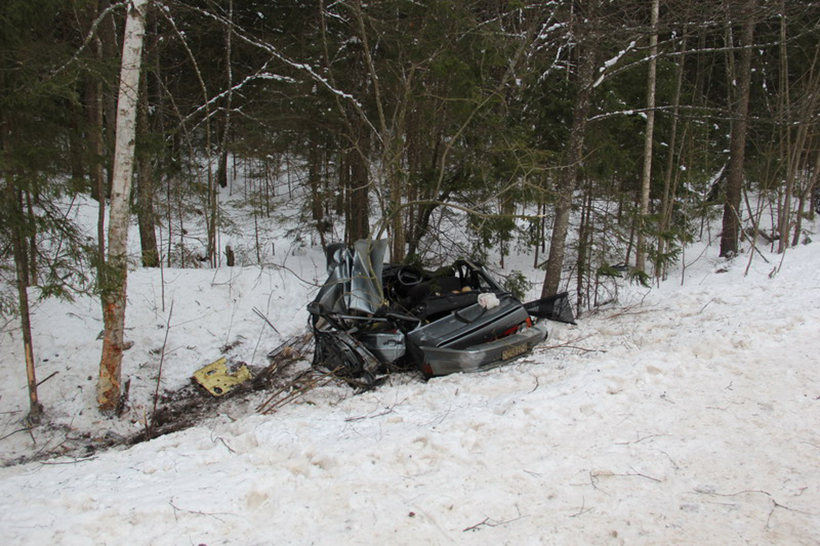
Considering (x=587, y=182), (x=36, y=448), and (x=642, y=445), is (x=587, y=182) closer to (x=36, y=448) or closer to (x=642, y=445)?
(x=642, y=445)

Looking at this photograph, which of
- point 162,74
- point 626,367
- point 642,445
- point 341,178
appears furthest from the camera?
point 162,74

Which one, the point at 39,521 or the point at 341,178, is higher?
the point at 341,178

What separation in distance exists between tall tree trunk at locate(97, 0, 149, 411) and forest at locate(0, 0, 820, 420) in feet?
0.07

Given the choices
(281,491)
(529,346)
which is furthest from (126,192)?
(529,346)

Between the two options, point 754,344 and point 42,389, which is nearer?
point 754,344

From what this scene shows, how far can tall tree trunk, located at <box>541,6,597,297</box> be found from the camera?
7.44 metres

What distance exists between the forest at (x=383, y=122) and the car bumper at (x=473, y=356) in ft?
5.27

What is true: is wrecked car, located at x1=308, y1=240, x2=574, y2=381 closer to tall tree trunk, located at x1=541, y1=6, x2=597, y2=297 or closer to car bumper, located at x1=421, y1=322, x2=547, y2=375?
car bumper, located at x1=421, y1=322, x2=547, y2=375

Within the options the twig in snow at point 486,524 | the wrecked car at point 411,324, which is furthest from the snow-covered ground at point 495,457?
the wrecked car at point 411,324

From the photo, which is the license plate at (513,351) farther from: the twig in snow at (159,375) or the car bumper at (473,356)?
the twig in snow at (159,375)

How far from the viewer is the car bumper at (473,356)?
17.4ft

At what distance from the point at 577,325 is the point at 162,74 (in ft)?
40.6

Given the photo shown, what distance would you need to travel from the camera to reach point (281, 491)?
3.01 metres

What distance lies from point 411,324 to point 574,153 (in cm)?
422
